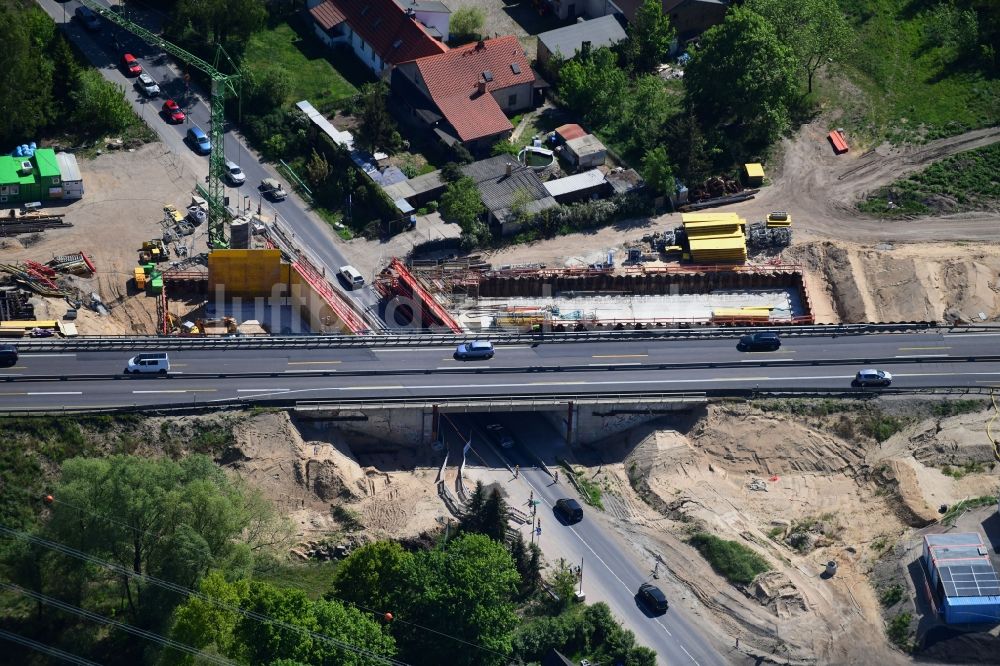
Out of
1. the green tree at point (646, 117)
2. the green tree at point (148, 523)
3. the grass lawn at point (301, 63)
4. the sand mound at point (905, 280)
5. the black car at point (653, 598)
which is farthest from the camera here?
the grass lawn at point (301, 63)

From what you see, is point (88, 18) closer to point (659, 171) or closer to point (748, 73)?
point (659, 171)

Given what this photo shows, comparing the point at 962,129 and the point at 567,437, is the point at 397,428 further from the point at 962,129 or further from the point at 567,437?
the point at 962,129

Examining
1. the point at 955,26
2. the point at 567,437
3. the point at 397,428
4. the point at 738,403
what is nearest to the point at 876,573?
the point at 738,403

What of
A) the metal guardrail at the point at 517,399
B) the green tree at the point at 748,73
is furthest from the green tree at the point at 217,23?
the metal guardrail at the point at 517,399

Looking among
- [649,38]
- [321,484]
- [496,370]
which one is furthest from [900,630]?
[649,38]

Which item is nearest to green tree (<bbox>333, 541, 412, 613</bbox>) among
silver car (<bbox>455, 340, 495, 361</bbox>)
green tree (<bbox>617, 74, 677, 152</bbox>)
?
silver car (<bbox>455, 340, 495, 361</bbox>)

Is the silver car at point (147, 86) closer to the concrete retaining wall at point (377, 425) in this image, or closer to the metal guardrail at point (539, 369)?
the metal guardrail at point (539, 369)
